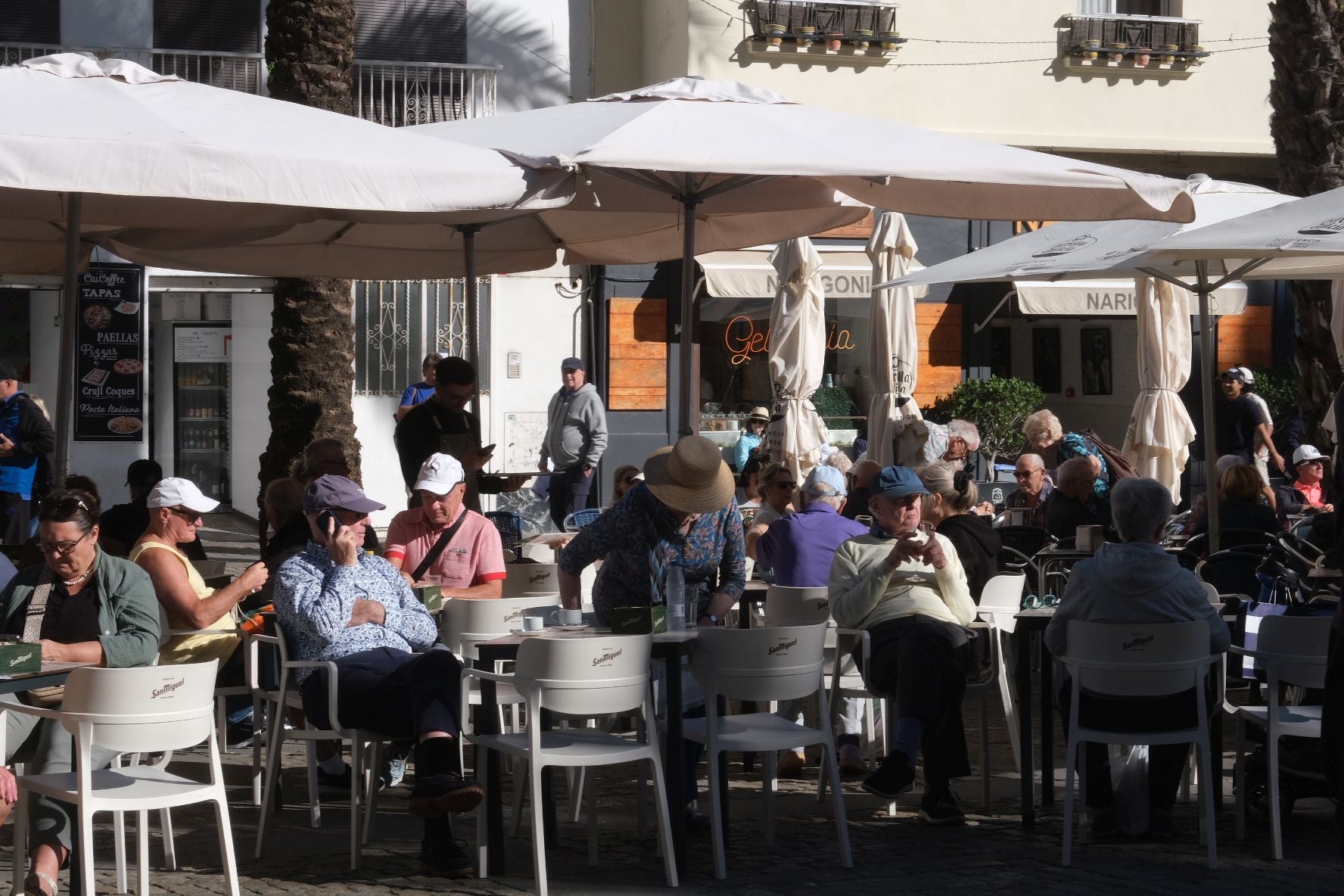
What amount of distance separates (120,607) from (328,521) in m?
0.96

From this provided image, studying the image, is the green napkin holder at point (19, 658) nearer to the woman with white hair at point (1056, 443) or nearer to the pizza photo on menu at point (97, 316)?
the woman with white hair at point (1056, 443)

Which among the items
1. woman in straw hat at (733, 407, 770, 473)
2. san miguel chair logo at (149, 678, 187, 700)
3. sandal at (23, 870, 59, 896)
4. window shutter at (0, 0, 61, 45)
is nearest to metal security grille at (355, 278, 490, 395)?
woman in straw hat at (733, 407, 770, 473)

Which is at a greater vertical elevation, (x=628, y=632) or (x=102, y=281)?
(x=102, y=281)

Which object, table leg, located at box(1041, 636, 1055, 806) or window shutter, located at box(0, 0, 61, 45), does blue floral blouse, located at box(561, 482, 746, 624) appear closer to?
table leg, located at box(1041, 636, 1055, 806)

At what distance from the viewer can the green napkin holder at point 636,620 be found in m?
6.34

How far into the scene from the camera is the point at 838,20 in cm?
2009

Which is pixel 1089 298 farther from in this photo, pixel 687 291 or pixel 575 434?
pixel 687 291

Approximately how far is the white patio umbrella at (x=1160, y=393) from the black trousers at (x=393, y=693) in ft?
29.4

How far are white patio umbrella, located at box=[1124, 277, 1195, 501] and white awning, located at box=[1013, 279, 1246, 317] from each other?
530 cm

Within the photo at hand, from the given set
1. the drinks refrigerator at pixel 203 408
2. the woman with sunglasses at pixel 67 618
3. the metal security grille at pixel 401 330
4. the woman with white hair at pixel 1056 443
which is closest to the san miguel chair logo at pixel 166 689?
the woman with sunglasses at pixel 67 618

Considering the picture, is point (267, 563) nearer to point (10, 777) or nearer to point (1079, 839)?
point (10, 777)

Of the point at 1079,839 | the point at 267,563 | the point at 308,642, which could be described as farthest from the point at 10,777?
the point at 1079,839

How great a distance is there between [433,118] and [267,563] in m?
12.6

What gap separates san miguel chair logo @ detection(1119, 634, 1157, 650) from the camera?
6.38m
